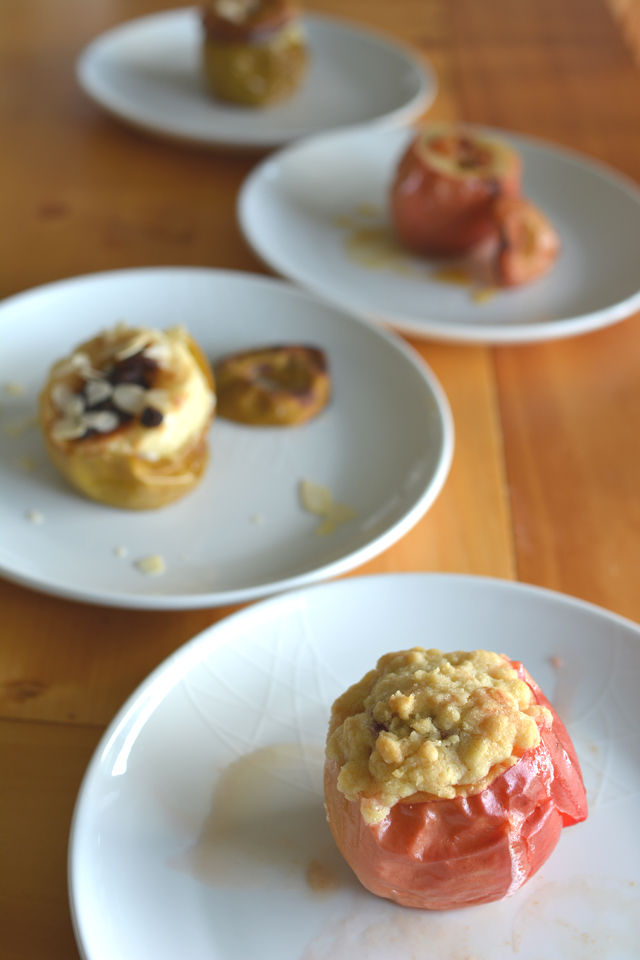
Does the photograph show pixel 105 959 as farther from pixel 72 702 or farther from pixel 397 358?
pixel 397 358

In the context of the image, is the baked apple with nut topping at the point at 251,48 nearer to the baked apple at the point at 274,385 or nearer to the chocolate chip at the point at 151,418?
the baked apple at the point at 274,385

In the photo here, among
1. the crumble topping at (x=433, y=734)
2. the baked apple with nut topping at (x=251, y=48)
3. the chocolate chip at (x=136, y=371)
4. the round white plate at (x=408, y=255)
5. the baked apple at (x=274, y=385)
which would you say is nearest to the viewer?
the crumble topping at (x=433, y=734)

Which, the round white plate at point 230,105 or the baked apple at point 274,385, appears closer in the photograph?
the baked apple at point 274,385

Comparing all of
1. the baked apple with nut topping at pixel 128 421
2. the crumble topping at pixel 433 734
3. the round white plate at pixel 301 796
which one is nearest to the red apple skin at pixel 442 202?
the baked apple with nut topping at pixel 128 421

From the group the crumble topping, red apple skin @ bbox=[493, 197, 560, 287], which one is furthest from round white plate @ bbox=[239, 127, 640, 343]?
the crumble topping

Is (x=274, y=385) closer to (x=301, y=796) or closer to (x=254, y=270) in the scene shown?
(x=254, y=270)

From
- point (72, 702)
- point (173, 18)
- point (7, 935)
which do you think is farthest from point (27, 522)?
point (173, 18)

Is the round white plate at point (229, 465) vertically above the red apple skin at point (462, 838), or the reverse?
the red apple skin at point (462, 838)
